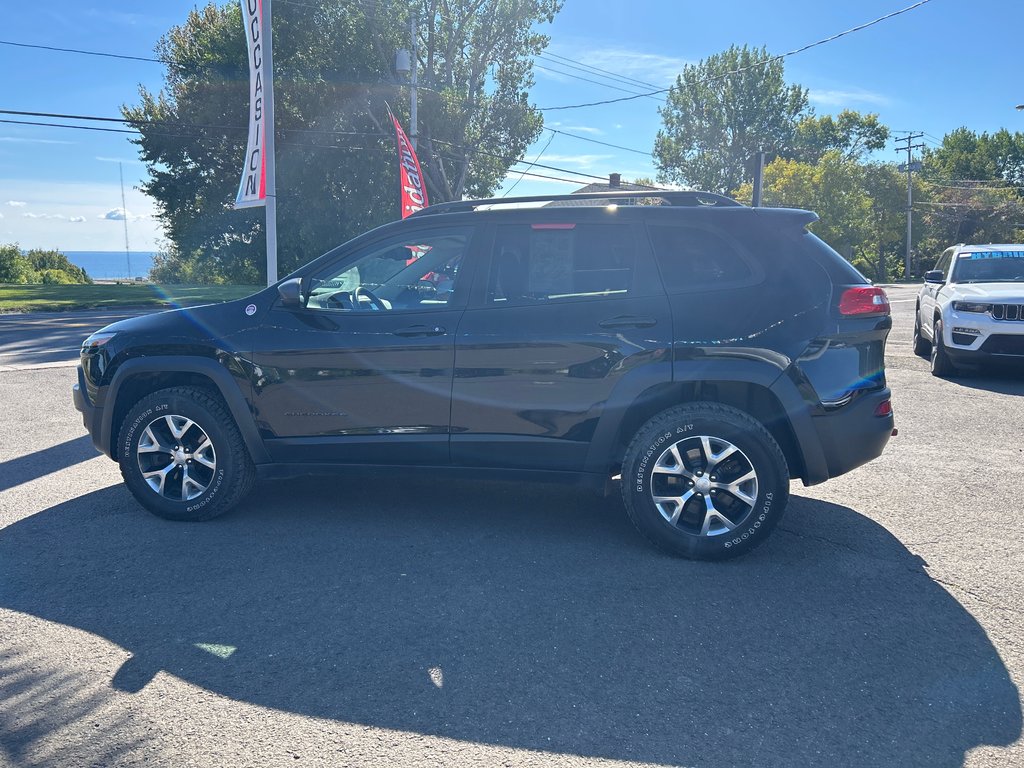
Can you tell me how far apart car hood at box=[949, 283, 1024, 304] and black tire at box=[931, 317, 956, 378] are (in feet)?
1.62

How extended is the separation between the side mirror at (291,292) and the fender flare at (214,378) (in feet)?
1.85

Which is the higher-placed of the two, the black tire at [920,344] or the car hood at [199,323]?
the car hood at [199,323]

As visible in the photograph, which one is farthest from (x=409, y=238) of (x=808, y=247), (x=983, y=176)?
(x=983, y=176)

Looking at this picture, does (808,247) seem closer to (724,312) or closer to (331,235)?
(724,312)

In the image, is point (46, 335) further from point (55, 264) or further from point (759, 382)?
point (55, 264)

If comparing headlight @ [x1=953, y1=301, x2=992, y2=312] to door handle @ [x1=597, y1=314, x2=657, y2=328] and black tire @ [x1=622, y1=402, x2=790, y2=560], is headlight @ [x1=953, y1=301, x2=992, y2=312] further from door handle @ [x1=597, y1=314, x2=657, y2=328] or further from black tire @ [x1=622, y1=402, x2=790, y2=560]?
door handle @ [x1=597, y1=314, x2=657, y2=328]

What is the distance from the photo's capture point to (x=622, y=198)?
16.0 feet

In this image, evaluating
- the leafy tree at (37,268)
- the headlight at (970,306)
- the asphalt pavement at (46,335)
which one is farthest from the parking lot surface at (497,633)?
the leafy tree at (37,268)

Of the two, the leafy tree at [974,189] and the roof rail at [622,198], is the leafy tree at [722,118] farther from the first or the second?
the roof rail at [622,198]

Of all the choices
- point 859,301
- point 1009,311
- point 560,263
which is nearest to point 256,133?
point 560,263

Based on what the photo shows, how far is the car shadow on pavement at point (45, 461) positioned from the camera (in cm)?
598

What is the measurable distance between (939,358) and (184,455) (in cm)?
942

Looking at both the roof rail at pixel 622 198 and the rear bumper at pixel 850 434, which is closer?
the rear bumper at pixel 850 434

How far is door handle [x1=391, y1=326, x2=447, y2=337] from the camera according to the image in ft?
15.1
